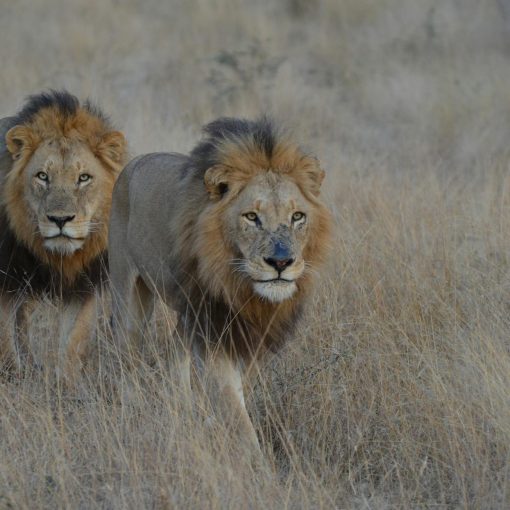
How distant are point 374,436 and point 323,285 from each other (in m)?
1.62

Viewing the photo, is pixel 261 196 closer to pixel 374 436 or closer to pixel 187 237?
pixel 187 237

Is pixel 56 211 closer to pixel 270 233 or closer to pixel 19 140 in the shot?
pixel 19 140

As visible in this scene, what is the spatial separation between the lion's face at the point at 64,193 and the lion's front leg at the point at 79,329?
1.52 feet

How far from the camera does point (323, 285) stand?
21.0 ft

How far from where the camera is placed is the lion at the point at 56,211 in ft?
19.9

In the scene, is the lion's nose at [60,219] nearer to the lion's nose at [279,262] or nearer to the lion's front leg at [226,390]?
the lion's front leg at [226,390]

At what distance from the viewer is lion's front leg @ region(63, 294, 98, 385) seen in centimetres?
612

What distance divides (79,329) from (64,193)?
0.84 m

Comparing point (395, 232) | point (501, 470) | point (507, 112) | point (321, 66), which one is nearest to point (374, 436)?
point (501, 470)

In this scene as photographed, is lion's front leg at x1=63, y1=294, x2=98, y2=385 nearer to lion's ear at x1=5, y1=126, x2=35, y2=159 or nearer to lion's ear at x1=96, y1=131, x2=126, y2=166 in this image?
lion's ear at x1=96, y1=131, x2=126, y2=166

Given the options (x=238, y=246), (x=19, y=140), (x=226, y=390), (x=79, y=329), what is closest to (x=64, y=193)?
(x=19, y=140)

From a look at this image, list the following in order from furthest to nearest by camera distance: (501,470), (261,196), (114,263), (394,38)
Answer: (394,38) → (114,263) → (261,196) → (501,470)

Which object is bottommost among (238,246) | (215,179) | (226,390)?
(226,390)

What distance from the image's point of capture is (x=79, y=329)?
6.34 m
